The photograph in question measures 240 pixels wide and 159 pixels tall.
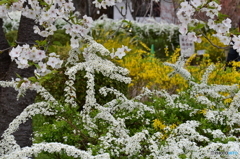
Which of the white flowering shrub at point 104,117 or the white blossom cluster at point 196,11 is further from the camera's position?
the white blossom cluster at point 196,11

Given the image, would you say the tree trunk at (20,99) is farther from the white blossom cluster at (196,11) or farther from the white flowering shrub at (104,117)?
the white blossom cluster at (196,11)

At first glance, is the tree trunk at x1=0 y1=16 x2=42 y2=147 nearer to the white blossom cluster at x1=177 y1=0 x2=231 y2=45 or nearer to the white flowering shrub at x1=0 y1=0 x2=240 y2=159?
the white flowering shrub at x1=0 y1=0 x2=240 y2=159

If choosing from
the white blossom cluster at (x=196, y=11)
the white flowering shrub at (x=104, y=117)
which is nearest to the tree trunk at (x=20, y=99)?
the white flowering shrub at (x=104, y=117)

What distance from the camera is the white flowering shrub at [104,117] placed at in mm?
2459

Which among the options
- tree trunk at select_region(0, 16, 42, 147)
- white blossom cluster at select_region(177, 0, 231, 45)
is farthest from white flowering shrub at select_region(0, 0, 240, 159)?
white blossom cluster at select_region(177, 0, 231, 45)

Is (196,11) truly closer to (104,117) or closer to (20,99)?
(104,117)

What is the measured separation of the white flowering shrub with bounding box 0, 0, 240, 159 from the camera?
2.46m

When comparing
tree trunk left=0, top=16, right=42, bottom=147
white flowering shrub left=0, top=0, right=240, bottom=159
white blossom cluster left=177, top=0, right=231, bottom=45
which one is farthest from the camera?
tree trunk left=0, top=16, right=42, bottom=147

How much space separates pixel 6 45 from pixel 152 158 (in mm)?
1746

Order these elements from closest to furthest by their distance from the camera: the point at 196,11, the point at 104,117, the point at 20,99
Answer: the point at 196,11 < the point at 104,117 < the point at 20,99

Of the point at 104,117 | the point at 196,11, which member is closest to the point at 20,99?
the point at 104,117

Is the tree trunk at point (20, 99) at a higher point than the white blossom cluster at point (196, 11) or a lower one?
lower

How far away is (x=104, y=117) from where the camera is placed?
9.93 feet

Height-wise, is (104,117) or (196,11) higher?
(196,11)
